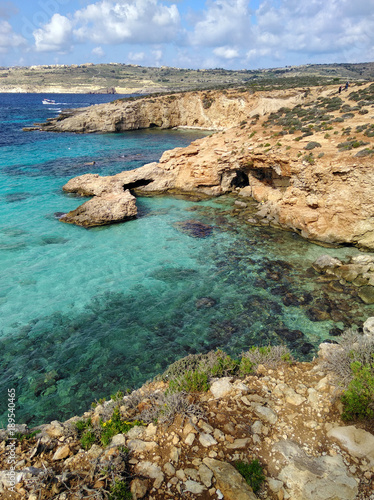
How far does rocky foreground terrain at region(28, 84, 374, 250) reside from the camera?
16.4 metres

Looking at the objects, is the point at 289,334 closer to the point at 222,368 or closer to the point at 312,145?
the point at 222,368

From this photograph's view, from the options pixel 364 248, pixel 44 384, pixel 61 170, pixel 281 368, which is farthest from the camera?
pixel 61 170

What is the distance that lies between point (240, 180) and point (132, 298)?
16833 millimetres

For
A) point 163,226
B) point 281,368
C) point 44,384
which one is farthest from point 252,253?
point 44,384

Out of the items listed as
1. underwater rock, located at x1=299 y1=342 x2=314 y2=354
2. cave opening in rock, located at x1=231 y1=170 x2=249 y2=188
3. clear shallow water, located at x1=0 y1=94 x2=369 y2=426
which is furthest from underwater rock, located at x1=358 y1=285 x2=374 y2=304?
cave opening in rock, located at x1=231 y1=170 x2=249 y2=188

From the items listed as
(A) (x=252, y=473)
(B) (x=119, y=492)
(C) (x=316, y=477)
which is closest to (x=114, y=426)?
(B) (x=119, y=492)

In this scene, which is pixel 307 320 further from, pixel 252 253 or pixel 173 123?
pixel 173 123

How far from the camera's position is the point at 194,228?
18750 mm

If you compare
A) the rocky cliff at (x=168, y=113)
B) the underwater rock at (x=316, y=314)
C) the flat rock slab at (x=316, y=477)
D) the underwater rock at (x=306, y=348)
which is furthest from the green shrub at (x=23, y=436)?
the rocky cliff at (x=168, y=113)

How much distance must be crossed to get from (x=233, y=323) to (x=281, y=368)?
162 inches

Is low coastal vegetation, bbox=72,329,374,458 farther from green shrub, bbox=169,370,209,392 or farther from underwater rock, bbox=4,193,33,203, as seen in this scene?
underwater rock, bbox=4,193,33,203

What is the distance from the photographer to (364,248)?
15.7 m

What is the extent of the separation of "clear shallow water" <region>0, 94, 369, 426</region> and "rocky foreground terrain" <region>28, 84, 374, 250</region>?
156 centimetres

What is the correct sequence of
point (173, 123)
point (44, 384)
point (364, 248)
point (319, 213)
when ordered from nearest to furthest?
1. point (44, 384)
2. point (364, 248)
3. point (319, 213)
4. point (173, 123)
